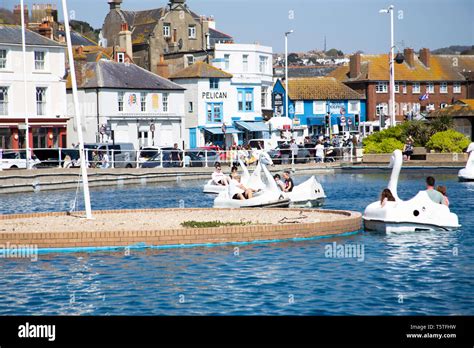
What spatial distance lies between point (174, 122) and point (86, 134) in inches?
325

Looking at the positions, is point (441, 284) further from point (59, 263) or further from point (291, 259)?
point (59, 263)

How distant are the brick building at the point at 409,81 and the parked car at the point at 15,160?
193 ft

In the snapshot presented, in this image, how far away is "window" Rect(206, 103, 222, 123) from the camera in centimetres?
8931

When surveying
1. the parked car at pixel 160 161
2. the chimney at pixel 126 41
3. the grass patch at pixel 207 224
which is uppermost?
the chimney at pixel 126 41

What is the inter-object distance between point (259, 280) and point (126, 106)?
60061mm

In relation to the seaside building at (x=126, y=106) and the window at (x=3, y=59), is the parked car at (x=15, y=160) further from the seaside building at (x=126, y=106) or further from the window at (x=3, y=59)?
the seaside building at (x=126, y=106)

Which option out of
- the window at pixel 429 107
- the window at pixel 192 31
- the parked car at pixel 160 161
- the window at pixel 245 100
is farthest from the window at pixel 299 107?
the parked car at pixel 160 161

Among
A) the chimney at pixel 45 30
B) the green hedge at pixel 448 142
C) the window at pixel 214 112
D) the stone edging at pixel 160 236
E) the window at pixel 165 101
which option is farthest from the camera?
the window at pixel 214 112

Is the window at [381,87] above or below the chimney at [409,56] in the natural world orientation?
below

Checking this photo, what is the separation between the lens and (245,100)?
93000 millimetres

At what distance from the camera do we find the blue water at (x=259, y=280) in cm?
1828

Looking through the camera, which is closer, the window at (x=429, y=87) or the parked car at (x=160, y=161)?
the parked car at (x=160, y=161)

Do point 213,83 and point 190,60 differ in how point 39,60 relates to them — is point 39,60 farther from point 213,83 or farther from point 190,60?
point 190,60
